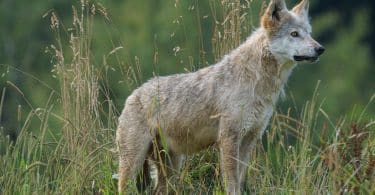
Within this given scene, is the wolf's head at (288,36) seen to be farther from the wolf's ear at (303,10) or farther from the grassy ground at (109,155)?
the grassy ground at (109,155)

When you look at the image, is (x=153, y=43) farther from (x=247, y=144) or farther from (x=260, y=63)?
(x=247, y=144)

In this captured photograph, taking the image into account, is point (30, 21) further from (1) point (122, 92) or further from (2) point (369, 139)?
(2) point (369, 139)

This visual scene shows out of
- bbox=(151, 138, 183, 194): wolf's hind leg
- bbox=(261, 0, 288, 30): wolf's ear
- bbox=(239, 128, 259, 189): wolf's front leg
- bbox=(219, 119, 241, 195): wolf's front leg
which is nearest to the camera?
bbox=(219, 119, 241, 195): wolf's front leg

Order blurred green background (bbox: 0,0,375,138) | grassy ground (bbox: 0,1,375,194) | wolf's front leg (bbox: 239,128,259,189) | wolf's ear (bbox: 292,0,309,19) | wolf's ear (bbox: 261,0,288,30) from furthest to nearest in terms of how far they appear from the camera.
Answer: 1. blurred green background (bbox: 0,0,375,138)
2. wolf's ear (bbox: 292,0,309,19)
3. wolf's ear (bbox: 261,0,288,30)
4. wolf's front leg (bbox: 239,128,259,189)
5. grassy ground (bbox: 0,1,375,194)

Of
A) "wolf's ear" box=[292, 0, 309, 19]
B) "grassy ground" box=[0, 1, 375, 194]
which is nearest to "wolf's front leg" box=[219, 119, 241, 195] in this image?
"grassy ground" box=[0, 1, 375, 194]

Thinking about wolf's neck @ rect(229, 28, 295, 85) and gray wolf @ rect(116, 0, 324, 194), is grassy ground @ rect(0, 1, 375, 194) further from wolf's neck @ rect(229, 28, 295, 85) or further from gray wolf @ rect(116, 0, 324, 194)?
wolf's neck @ rect(229, 28, 295, 85)

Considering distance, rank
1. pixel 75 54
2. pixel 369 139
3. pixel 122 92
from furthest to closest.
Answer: pixel 122 92 → pixel 75 54 → pixel 369 139

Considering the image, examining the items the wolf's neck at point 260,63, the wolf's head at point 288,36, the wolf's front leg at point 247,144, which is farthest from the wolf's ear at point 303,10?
the wolf's front leg at point 247,144

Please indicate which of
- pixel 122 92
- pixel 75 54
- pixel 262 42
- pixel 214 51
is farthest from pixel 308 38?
pixel 122 92

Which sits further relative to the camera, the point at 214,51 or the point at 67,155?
the point at 214,51

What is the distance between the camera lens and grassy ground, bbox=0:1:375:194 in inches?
329

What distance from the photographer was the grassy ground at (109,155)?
8352 millimetres

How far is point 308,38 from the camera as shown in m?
9.89

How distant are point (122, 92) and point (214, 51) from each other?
17.7m
